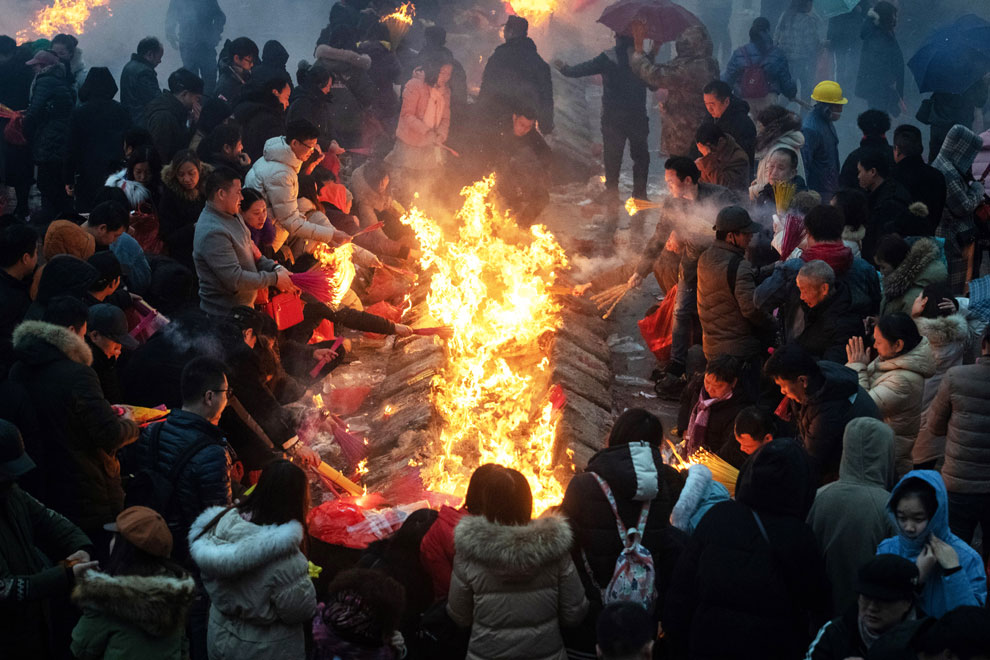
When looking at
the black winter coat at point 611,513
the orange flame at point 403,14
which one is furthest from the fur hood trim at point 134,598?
the orange flame at point 403,14

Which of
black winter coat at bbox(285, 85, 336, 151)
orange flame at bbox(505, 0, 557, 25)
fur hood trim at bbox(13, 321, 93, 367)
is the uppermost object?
orange flame at bbox(505, 0, 557, 25)

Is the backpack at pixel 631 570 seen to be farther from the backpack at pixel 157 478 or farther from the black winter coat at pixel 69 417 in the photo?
the black winter coat at pixel 69 417

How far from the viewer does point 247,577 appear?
13.5 ft

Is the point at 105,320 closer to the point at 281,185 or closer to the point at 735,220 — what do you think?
the point at 281,185

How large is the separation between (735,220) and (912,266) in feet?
4.35

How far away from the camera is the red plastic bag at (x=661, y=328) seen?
927 centimetres

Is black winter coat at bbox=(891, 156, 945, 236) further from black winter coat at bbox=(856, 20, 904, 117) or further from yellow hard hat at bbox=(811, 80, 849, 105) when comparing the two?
black winter coat at bbox=(856, 20, 904, 117)

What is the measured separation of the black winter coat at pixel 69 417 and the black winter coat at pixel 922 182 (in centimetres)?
722

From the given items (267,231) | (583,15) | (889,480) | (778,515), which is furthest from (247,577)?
(583,15)

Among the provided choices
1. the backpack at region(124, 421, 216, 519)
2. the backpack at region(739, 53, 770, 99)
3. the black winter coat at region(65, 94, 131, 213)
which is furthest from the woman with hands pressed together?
the backpack at region(739, 53, 770, 99)

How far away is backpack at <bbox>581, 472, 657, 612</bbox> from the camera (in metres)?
4.33

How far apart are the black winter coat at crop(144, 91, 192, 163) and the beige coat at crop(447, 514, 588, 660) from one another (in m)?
7.40

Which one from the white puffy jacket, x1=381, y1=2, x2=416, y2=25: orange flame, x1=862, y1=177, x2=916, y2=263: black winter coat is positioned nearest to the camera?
x1=862, y1=177, x2=916, y2=263: black winter coat

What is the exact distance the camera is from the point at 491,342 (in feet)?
29.4
